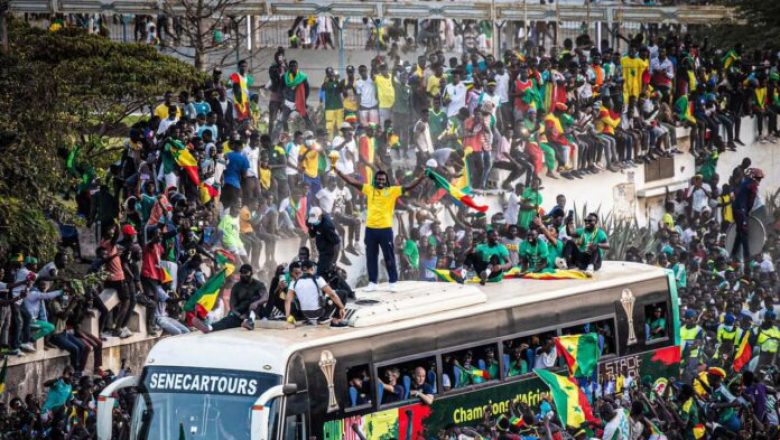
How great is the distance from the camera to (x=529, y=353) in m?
16.2

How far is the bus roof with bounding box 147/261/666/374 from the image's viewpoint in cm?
1376

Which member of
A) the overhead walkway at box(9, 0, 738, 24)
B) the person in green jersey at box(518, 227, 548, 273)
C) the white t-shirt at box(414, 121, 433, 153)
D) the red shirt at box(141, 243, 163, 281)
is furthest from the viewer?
the overhead walkway at box(9, 0, 738, 24)

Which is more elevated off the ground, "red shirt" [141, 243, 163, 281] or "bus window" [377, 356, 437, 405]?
"red shirt" [141, 243, 163, 281]

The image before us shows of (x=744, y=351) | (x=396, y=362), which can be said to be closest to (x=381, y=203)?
(x=396, y=362)

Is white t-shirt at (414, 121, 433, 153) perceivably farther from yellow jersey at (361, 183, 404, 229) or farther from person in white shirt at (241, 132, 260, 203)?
yellow jersey at (361, 183, 404, 229)

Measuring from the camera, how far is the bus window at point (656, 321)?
1780 cm

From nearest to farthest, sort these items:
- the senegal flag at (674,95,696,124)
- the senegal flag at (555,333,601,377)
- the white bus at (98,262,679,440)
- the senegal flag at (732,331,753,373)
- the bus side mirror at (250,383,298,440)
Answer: the bus side mirror at (250,383,298,440), the white bus at (98,262,679,440), the senegal flag at (555,333,601,377), the senegal flag at (732,331,753,373), the senegal flag at (674,95,696,124)

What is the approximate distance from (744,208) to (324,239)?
12049 millimetres

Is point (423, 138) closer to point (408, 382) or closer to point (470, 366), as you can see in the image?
point (470, 366)

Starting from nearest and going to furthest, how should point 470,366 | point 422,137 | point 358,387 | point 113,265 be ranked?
point 358,387, point 470,366, point 113,265, point 422,137

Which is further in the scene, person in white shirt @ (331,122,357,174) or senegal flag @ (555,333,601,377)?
person in white shirt @ (331,122,357,174)

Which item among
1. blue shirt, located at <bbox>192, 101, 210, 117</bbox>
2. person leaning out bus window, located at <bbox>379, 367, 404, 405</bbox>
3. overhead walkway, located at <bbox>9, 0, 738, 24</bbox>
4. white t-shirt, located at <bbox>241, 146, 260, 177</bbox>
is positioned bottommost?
person leaning out bus window, located at <bbox>379, 367, 404, 405</bbox>

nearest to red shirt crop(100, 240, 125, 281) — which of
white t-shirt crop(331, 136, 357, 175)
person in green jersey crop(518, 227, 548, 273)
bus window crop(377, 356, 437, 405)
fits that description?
person in green jersey crop(518, 227, 548, 273)

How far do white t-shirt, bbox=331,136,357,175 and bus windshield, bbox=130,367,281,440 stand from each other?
9.52m
